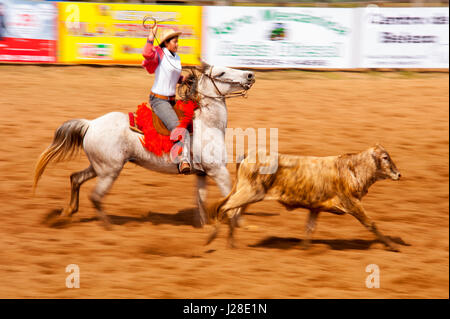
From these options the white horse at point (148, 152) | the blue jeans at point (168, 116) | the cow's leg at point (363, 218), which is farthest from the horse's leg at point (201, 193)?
the cow's leg at point (363, 218)

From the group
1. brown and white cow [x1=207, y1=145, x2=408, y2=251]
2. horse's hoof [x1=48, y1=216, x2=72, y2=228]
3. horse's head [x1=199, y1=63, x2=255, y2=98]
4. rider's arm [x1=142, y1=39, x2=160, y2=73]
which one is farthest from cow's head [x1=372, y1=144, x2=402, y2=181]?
horse's hoof [x1=48, y1=216, x2=72, y2=228]

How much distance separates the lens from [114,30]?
1702 centimetres

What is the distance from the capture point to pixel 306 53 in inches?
688

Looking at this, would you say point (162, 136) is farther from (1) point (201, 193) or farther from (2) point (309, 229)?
(2) point (309, 229)

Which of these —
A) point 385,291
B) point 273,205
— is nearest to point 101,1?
point 273,205

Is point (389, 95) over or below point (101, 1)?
below

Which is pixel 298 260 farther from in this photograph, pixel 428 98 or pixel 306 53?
pixel 306 53

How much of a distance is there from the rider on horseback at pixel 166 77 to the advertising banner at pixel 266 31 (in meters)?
9.62

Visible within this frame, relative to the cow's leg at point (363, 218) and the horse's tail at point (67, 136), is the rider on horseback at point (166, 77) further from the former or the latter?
the cow's leg at point (363, 218)

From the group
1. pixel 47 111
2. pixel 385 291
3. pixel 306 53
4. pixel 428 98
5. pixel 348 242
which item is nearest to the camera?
pixel 385 291

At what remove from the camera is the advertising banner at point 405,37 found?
1703 centimetres

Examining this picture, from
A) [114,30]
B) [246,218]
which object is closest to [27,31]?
[114,30]

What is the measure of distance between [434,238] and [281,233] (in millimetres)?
1892

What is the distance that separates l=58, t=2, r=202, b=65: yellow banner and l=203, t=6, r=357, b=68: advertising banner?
45 centimetres
